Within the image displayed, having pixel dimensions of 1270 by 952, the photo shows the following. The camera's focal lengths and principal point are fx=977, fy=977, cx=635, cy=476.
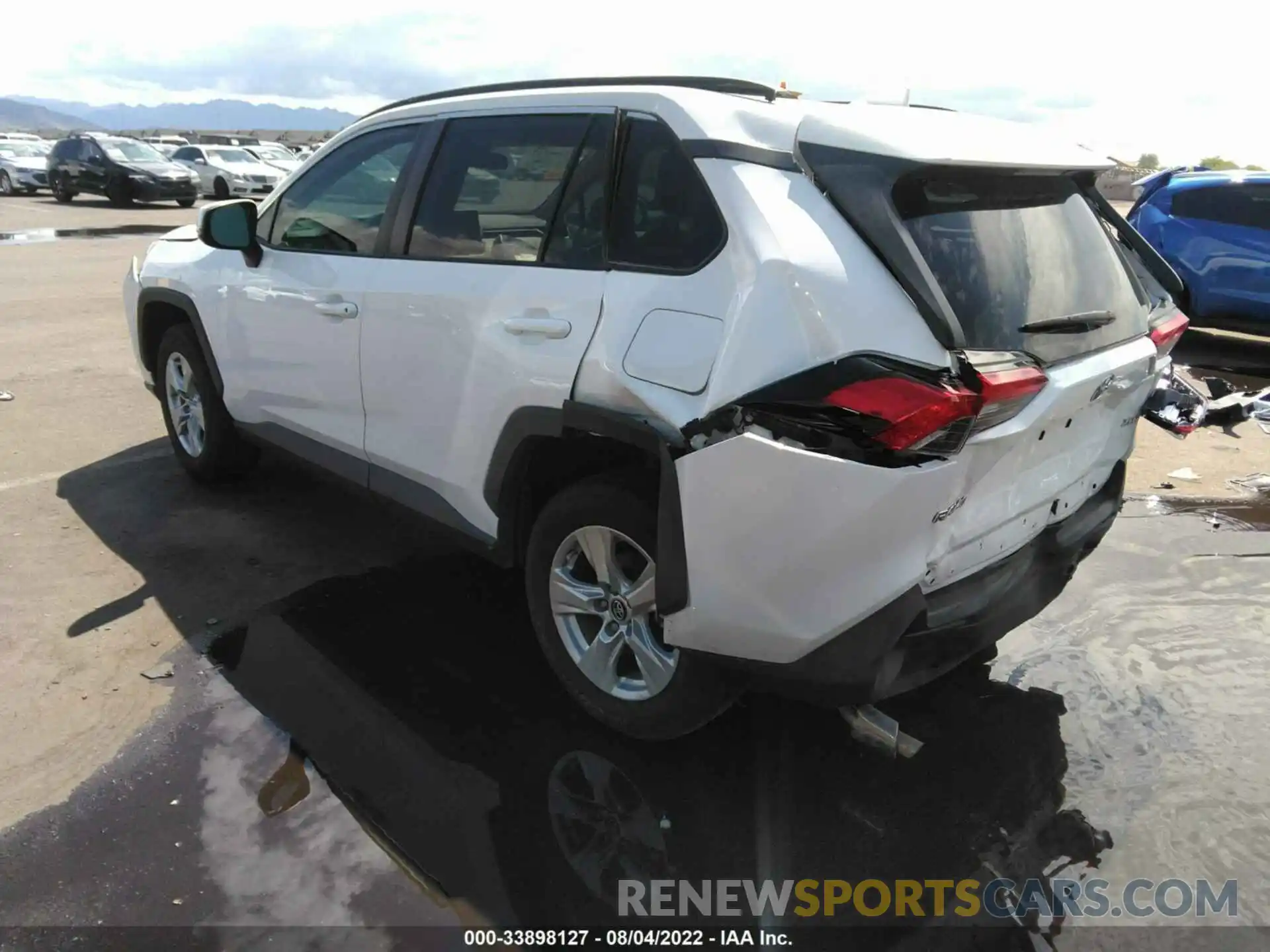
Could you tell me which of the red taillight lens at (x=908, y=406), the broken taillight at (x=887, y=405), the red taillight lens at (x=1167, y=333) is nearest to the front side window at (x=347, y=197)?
the broken taillight at (x=887, y=405)

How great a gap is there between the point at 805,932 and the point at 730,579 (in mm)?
909

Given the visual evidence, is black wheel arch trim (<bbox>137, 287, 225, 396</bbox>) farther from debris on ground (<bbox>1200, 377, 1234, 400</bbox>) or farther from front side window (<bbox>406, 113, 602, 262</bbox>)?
debris on ground (<bbox>1200, 377, 1234, 400</bbox>)

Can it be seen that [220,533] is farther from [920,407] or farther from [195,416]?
[920,407]

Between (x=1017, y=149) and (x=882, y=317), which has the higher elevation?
(x=1017, y=149)

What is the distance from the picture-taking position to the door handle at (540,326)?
2.89 m

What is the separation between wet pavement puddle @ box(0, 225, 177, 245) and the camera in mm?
16467

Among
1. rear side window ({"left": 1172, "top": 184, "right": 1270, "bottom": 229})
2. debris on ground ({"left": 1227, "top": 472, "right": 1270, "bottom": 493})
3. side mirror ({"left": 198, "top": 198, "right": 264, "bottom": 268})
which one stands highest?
side mirror ({"left": 198, "top": 198, "right": 264, "bottom": 268})

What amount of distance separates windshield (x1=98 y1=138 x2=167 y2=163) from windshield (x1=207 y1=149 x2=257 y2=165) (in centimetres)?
135

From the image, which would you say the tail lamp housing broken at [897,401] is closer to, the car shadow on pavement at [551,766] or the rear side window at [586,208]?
the rear side window at [586,208]

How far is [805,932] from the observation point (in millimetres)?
2475

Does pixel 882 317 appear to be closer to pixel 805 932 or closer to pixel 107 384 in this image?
pixel 805 932

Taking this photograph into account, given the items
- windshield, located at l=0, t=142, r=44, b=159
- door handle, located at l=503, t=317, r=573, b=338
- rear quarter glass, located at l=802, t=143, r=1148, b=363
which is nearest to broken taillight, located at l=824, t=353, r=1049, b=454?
rear quarter glass, located at l=802, t=143, r=1148, b=363

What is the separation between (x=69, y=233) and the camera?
1775 centimetres

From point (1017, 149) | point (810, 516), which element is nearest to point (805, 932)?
point (810, 516)
